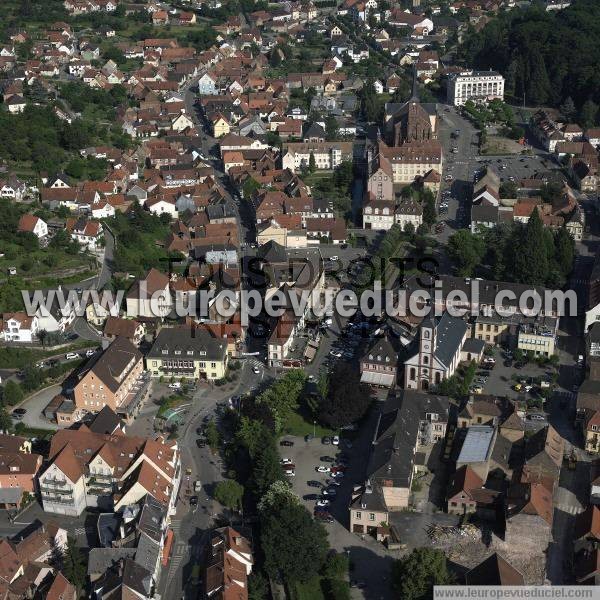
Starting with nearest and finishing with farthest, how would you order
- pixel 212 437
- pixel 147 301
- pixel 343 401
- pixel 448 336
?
pixel 212 437 < pixel 343 401 < pixel 448 336 < pixel 147 301

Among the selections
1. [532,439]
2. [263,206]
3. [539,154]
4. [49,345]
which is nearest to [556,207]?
[539,154]

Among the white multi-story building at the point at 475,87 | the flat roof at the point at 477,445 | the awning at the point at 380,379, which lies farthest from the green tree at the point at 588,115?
the flat roof at the point at 477,445

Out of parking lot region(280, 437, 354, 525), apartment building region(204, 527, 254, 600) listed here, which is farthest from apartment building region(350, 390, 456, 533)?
apartment building region(204, 527, 254, 600)

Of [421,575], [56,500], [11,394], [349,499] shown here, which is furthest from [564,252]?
[56,500]

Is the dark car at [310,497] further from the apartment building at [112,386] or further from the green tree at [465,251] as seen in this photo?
the green tree at [465,251]

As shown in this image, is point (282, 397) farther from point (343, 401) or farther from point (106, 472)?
point (106, 472)

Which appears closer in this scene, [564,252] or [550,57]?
[564,252]

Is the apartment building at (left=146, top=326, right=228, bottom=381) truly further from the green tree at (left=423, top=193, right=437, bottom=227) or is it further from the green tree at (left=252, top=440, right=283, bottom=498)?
the green tree at (left=423, top=193, right=437, bottom=227)
